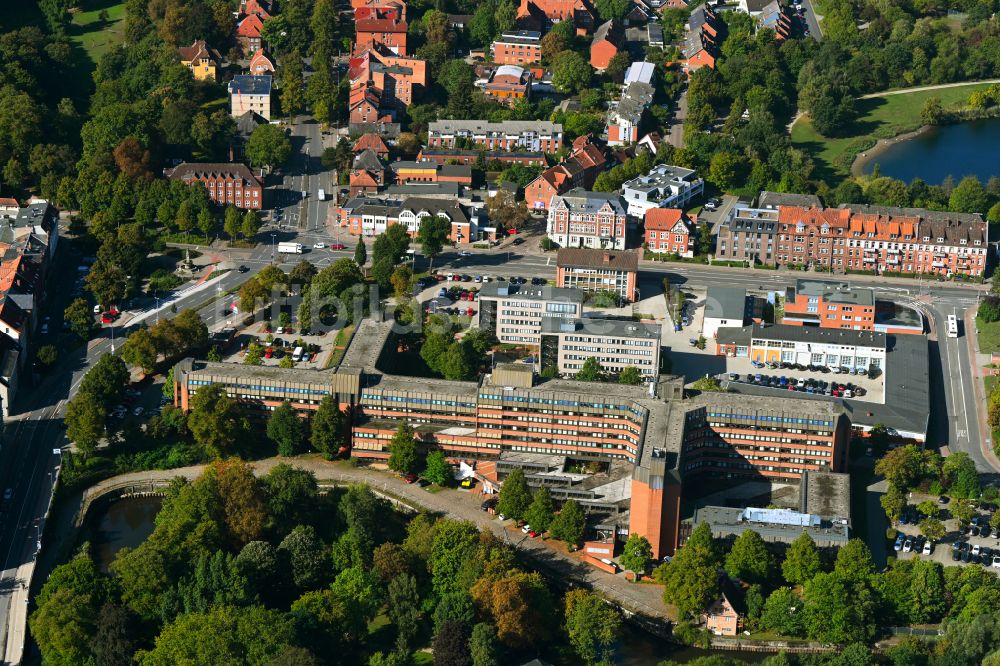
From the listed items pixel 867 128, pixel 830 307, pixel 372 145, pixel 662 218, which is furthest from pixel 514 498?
pixel 867 128

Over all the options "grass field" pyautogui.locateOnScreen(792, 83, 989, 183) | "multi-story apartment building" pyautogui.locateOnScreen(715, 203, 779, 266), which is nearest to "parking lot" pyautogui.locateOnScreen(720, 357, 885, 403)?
"multi-story apartment building" pyautogui.locateOnScreen(715, 203, 779, 266)

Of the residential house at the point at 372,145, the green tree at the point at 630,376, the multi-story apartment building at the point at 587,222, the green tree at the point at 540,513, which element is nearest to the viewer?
the green tree at the point at 540,513

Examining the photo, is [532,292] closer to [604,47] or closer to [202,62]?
[604,47]

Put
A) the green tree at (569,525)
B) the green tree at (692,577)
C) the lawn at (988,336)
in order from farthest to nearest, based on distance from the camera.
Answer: the lawn at (988,336), the green tree at (569,525), the green tree at (692,577)

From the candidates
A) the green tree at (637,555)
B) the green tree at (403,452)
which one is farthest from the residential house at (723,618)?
the green tree at (403,452)

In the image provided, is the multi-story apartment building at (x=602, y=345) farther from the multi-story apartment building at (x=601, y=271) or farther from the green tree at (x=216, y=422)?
the green tree at (x=216, y=422)

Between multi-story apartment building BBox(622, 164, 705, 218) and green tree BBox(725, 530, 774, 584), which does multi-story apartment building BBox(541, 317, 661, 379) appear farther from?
multi-story apartment building BBox(622, 164, 705, 218)
